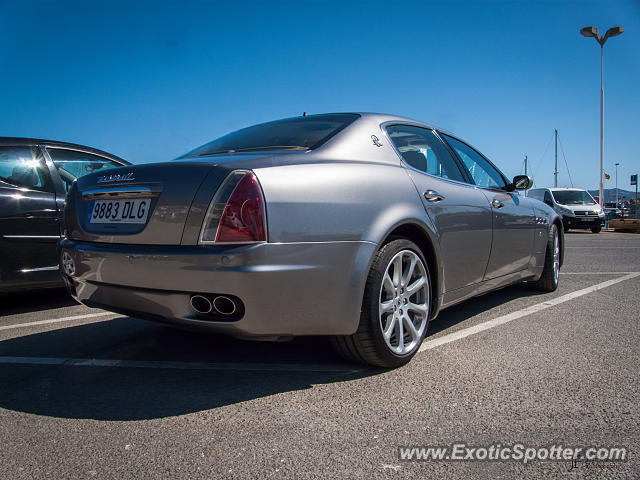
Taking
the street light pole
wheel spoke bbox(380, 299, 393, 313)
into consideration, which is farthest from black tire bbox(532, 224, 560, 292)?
the street light pole

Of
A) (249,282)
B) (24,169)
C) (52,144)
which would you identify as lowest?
(249,282)

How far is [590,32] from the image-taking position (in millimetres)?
23141

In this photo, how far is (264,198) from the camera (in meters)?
2.17

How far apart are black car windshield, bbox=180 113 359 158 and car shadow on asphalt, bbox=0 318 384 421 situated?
45.1 inches

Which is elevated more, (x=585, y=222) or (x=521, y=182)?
(x=521, y=182)

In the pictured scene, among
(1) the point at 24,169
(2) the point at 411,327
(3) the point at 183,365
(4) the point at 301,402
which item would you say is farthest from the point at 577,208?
(4) the point at 301,402

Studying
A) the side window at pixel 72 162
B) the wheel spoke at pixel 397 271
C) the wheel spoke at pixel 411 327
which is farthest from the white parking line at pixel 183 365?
the side window at pixel 72 162

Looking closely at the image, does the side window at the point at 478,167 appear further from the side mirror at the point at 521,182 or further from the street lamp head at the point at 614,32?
the street lamp head at the point at 614,32

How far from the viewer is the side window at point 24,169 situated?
414cm

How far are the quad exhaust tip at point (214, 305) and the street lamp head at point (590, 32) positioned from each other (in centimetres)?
2602

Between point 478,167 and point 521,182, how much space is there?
0.53 meters

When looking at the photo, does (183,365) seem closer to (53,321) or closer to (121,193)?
(121,193)

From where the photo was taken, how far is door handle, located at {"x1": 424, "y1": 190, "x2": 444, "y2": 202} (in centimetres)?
294

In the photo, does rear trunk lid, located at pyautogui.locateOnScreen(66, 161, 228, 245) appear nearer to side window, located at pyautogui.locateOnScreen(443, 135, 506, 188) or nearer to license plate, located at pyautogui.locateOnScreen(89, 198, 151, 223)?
license plate, located at pyautogui.locateOnScreen(89, 198, 151, 223)
